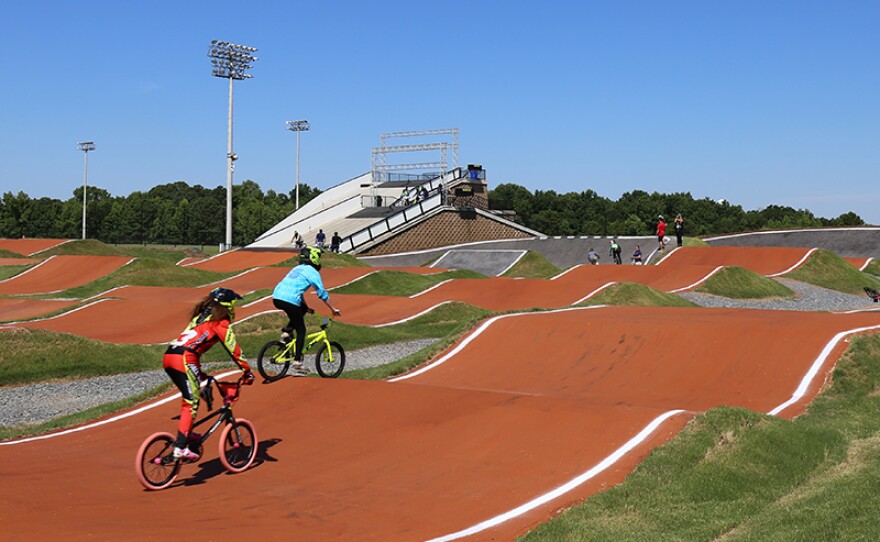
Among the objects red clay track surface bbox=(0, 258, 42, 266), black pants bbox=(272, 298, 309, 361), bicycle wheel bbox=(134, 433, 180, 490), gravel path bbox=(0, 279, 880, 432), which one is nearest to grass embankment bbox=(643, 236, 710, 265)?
gravel path bbox=(0, 279, 880, 432)

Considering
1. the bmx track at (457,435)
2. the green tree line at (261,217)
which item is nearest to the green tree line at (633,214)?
the green tree line at (261,217)

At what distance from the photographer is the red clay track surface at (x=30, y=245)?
2452 inches

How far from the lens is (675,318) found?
18469 millimetres

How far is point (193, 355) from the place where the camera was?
9289 mm

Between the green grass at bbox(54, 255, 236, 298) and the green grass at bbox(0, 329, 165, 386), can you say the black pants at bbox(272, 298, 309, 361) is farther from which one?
the green grass at bbox(54, 255, 236, 298)

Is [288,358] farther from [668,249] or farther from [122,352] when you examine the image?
[668,249]

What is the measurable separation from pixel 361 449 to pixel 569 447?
2660 mm

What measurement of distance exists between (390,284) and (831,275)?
2046 cm

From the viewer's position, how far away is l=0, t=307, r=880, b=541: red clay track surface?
26.8 ft

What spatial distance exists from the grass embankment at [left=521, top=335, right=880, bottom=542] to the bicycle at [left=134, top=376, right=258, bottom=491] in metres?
3.92

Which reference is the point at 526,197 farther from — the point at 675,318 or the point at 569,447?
the point at 569,447

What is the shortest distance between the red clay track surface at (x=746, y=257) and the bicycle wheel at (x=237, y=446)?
34.7m

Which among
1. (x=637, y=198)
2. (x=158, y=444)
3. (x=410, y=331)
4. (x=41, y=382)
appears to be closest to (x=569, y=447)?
(x=158, y=444)

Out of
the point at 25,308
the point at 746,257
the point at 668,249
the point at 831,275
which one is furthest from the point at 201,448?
the point at 668,249
